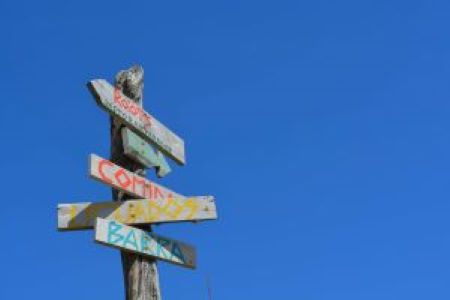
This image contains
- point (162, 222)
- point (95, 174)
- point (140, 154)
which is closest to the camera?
point (95, 174)

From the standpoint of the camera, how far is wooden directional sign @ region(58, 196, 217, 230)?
525 cm

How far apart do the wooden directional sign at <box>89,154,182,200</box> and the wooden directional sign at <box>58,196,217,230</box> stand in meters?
0.12

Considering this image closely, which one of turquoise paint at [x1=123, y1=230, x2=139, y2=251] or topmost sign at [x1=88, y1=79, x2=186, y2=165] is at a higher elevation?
topmost sign at [x1=88, y1=79, x2=186, y2=165]

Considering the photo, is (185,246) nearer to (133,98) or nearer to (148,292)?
(148,292)

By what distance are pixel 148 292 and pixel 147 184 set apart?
0.81m

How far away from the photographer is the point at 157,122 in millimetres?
5918

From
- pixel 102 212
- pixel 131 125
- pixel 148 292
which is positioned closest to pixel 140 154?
pixel 131 125

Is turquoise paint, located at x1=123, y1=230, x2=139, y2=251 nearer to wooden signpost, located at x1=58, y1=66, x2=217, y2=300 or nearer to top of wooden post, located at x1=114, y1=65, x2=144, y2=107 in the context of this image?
wooden signpost, located at x1=58, y1=66, x2=217, y2=300

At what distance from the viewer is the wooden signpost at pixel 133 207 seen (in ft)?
16.8

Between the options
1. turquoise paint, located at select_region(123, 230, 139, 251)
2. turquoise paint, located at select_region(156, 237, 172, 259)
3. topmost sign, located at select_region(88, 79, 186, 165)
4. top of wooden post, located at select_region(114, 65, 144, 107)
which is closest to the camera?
turquoise paint, located at select_region(123, 230, 139, 251)

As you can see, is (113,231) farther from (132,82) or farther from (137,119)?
(132,82)

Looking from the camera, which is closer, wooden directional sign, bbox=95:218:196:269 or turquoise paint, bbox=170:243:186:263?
wooden directional sign, bbox=95:218:196:269

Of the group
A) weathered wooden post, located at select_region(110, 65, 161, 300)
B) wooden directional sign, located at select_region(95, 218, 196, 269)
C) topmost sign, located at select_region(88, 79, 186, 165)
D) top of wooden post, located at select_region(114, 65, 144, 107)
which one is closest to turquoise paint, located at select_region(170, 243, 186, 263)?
wooden directional sign, located at select_region(95, 218, 196, 269)

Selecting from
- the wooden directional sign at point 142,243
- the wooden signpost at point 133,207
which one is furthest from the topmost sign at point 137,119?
the wooden directional sign at point 142,243
